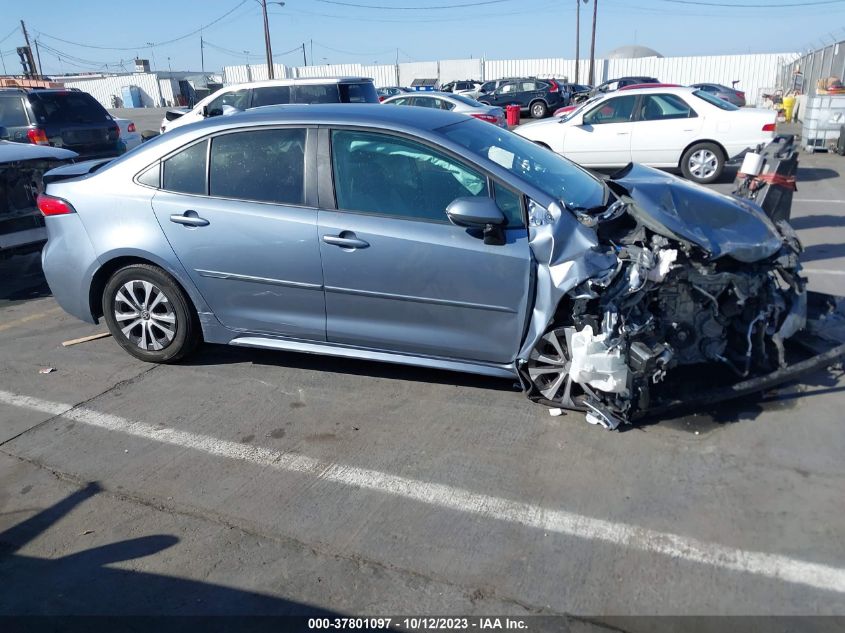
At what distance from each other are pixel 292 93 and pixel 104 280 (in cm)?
733

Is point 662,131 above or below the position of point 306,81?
below

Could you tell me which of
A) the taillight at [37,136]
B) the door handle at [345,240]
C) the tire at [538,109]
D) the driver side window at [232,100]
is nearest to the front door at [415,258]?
the door handle at [345,240]

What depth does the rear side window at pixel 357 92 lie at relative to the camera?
11055mm

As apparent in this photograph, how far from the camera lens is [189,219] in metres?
4.48

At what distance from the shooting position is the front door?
390 cm

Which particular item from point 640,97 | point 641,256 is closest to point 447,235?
point 641,256

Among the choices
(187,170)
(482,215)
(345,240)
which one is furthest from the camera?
(187,170)

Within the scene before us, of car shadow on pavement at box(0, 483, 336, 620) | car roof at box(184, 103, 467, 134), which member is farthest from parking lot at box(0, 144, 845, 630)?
car roof at box(184, 103, 467, 134)

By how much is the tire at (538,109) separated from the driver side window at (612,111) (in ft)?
64.5

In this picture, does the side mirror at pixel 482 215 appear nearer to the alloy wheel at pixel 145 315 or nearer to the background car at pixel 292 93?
the alloy wheel at pixel 145 315

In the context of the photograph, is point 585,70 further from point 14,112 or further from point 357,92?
point 14,112

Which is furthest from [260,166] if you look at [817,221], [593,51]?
[593,51]

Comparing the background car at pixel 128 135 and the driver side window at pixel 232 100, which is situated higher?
the driver side window at pixel 232 100

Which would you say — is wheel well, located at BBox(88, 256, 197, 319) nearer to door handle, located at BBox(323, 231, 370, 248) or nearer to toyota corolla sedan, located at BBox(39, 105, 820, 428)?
toyota corolla sedan, located at BBox(39, 105, 820, 428)
